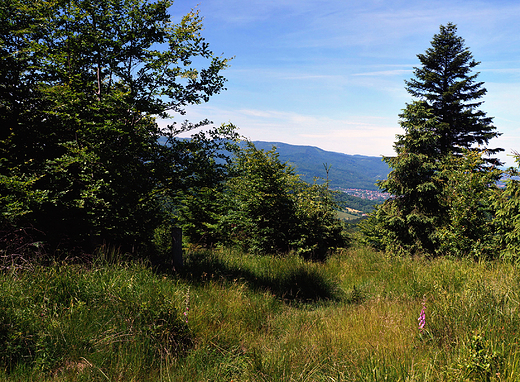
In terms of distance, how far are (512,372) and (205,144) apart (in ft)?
21.1

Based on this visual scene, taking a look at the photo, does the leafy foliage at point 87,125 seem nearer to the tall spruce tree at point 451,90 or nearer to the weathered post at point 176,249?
the weathered post at point 176,249

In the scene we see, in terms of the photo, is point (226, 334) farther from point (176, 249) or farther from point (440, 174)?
point (440, 174)

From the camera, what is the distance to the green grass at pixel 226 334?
7.99 feet

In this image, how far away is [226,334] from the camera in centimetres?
352

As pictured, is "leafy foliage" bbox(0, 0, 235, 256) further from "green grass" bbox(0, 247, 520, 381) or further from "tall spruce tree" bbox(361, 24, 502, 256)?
"tall spruce tree" bbox(361, 24, 502, 256)

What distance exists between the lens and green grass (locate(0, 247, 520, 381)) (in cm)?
244

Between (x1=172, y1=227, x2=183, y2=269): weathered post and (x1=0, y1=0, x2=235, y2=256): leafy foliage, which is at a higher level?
(x1=0, y1=0, x2=235, y2=256): leafy foliage

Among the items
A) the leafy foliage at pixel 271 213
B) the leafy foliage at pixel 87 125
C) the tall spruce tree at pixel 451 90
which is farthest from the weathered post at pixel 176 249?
the tall spruce tree at pixel 451 90

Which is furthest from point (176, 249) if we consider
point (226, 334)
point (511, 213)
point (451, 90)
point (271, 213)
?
point (451, 90)

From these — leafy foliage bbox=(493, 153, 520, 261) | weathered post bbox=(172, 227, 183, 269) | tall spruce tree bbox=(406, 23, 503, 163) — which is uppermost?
tall spruce tree bbox=(406, 23, 503, 163)

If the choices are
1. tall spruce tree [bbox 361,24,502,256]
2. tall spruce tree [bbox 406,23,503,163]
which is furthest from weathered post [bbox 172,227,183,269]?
tall spruce tree [bbox 406,23,503,163]

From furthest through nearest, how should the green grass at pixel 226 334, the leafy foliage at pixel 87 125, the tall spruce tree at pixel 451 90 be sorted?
the tall spruce tree at pixel 451 90 → the leafy foliage at pixel 87 125 → the green grass at pixel 226 334

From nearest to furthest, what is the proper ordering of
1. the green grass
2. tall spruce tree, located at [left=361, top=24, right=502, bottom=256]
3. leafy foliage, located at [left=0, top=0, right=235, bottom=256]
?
the green grass < leafy foliage, located at [left=0, top=0, right=235, bottom=256] < tall spruce tree, located at [left=361, top=24, right=502, bottom=256]

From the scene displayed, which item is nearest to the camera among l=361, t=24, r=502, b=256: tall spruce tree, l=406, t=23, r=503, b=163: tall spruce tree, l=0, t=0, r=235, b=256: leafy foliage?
l=0, t=0, r=235, b=256: leafy foliage
